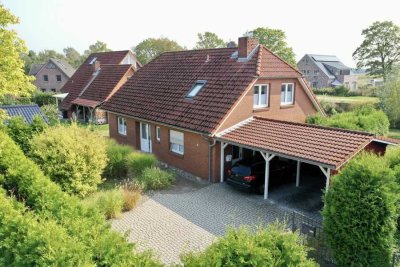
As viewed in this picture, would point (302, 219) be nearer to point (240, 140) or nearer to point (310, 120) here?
point (240, 140)

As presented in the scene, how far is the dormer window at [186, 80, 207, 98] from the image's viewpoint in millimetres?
17641

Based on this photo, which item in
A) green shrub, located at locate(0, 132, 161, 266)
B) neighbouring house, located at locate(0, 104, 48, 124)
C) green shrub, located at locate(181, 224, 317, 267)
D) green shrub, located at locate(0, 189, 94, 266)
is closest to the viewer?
green shrub, located at locate(181, 224, 317, 267)

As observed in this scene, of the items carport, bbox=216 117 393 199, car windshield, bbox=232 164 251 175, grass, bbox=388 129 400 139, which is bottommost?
grass, bbox=388 129 400 139

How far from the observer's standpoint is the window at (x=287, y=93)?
1884 centimetres

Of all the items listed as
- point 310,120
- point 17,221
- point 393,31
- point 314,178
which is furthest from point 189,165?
point 393,31

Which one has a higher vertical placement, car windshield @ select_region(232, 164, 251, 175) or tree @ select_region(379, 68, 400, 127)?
tree @ select_region(379, 68, 400, 127)

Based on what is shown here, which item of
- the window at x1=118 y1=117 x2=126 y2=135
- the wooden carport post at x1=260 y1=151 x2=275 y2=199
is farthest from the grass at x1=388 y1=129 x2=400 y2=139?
the window at x1=118 y1=117 x2=126 y2=135

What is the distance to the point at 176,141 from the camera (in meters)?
17.2

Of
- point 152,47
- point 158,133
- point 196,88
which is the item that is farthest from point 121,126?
point 152,47

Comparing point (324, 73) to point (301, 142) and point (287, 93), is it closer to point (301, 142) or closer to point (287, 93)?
point (287, 93)

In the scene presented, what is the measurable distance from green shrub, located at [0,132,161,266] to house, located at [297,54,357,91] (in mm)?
71406

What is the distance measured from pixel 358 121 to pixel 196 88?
32.3 feet

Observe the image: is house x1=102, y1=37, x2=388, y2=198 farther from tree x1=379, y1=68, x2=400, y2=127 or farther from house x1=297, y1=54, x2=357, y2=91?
house x1=297, y1=54, x2=357, y2=91

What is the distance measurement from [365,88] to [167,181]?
54886 millimetres
